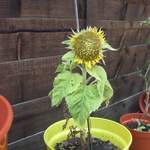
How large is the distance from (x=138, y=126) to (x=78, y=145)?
711 millimetres

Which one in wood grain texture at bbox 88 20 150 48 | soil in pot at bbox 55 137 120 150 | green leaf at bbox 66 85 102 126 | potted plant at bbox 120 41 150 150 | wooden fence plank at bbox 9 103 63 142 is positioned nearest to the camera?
green leaf at bbox 66 85 102 126

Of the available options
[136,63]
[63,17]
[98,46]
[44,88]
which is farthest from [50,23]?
[136,63]

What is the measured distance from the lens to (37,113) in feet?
5.89

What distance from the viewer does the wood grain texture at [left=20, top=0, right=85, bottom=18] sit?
61.7 inches

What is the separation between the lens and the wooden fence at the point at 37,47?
154 centimetres

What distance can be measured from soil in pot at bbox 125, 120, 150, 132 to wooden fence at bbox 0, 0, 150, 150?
0.29 m

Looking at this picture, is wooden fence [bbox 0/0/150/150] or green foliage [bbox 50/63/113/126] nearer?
green foliage [bbox 50/63/113/126]

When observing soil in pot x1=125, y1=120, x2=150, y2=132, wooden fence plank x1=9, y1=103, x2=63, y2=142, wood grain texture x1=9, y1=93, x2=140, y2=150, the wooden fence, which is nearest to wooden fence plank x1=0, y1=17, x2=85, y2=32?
the wooden fence

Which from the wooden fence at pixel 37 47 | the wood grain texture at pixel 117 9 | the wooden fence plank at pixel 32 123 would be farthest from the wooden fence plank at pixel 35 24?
the wooden fence plank at pixel 32 123

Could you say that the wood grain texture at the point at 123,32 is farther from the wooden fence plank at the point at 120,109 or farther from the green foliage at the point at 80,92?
the green foliage at the point at 80,92

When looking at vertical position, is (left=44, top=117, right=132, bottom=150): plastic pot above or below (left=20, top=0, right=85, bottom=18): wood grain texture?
below

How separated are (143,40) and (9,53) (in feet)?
4.52

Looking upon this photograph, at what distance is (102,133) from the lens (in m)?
1.60

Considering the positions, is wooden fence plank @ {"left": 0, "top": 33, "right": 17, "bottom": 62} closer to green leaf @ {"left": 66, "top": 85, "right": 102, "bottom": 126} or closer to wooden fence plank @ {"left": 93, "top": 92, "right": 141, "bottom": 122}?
green leaf @ {"left": 66, "top": 85, "right": 102, "bottom": 126}
